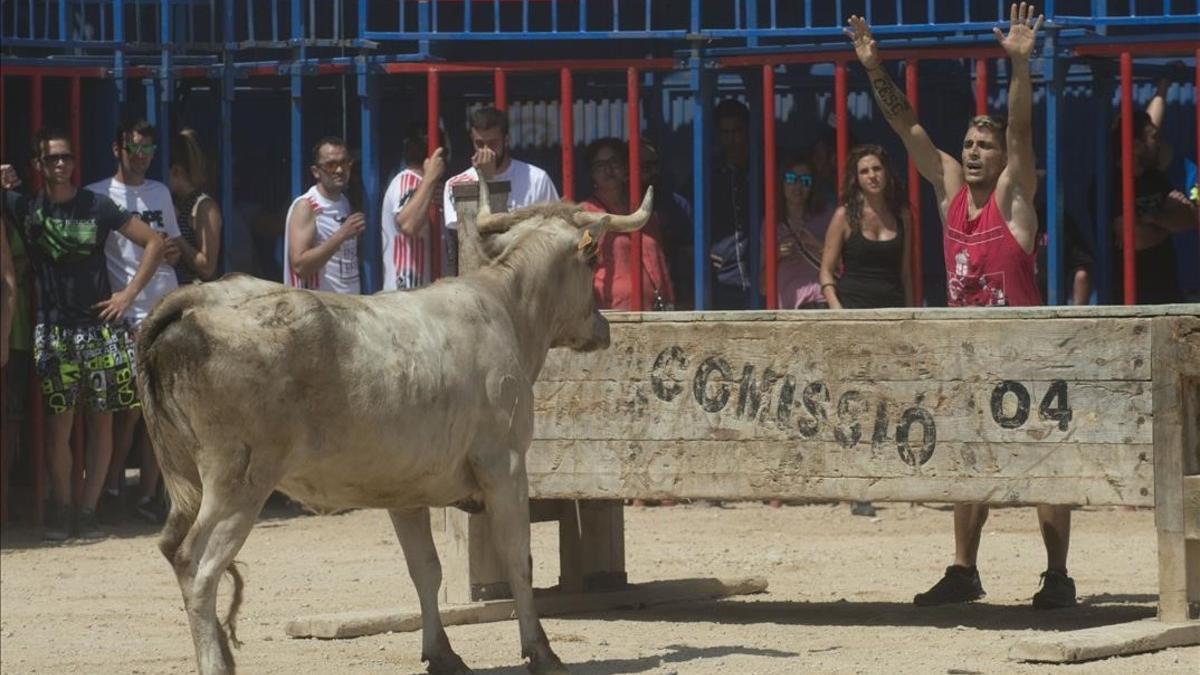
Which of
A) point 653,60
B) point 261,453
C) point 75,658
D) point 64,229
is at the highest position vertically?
point 653,60

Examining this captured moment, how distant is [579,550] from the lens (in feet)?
34.2

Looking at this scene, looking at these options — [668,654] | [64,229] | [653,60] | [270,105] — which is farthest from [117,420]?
[668,654]

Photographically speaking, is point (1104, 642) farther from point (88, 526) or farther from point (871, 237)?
point (88, 526)

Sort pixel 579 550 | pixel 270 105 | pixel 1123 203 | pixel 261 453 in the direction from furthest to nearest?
1. pixel 270 105
2. pixel 1123 203
3. pixel 579 550
4. pixel 261 453

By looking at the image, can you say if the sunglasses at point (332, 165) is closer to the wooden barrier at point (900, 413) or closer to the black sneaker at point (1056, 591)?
the wooden barrier at point (900, 413)

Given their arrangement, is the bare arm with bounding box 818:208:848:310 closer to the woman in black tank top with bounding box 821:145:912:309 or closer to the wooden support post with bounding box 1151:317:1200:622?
the woman in black tank top with bounding box 821:145:912:309

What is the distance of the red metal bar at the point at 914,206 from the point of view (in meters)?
11.8

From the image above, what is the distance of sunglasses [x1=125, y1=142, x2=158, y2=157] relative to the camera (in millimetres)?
12969

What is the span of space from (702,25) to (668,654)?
18.5 ft

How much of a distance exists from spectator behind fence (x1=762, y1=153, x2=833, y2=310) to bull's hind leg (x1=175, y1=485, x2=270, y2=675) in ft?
19.1

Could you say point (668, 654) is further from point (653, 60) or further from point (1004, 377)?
point (653, 60)

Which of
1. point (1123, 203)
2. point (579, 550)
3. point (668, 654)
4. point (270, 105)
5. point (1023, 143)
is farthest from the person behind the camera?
point (270, 105)

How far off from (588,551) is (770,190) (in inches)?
122

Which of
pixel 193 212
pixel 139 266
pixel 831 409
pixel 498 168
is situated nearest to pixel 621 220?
pixel 831 409
